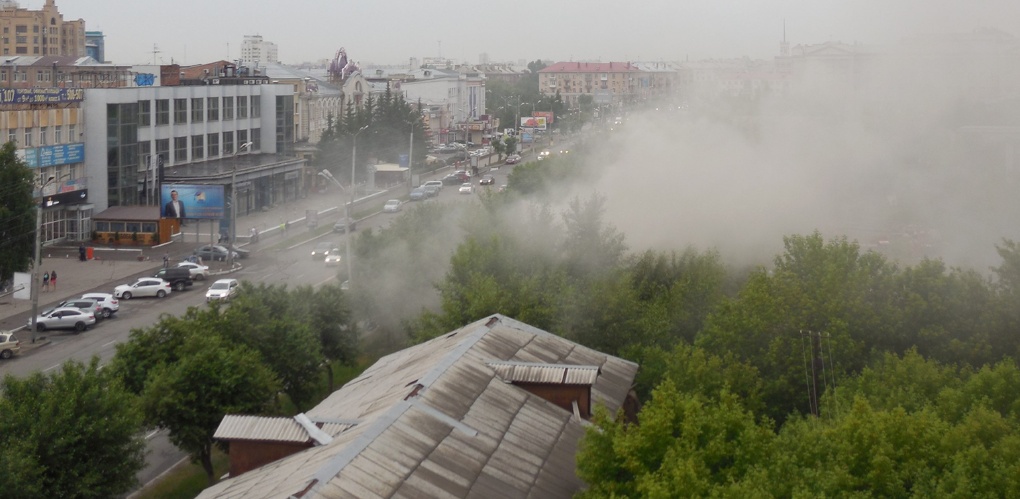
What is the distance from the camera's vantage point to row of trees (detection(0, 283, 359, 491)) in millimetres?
8750

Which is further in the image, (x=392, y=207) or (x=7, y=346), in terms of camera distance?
(x=392, y=207)

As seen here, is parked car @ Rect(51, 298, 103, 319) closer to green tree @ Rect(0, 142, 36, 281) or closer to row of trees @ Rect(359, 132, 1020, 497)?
green tree @ Rect(0, 142, 36, 281)

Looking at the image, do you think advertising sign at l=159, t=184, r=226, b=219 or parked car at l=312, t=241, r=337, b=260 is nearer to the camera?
parked car at l=312, t=241, r=337, b=260

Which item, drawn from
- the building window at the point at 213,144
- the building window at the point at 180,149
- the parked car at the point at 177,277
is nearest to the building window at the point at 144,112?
the building window at the point at 180,149

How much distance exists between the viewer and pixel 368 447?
24.2 feet

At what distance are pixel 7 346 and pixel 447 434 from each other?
33.7 ft

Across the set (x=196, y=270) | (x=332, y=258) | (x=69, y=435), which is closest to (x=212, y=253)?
(x=196, y=270)

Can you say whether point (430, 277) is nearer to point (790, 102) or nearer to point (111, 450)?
point (790, 102)

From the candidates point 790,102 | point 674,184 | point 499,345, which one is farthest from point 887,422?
point 790,102

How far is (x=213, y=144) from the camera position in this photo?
1303 inches

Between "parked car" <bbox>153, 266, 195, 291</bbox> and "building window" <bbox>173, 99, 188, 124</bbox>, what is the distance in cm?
958

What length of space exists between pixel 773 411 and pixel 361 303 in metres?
6.91

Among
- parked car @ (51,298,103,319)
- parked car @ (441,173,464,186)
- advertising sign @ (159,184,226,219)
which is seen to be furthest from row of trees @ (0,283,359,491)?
parked car @ (441,173,464,186)

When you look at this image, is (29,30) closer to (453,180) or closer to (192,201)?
(453,180)
